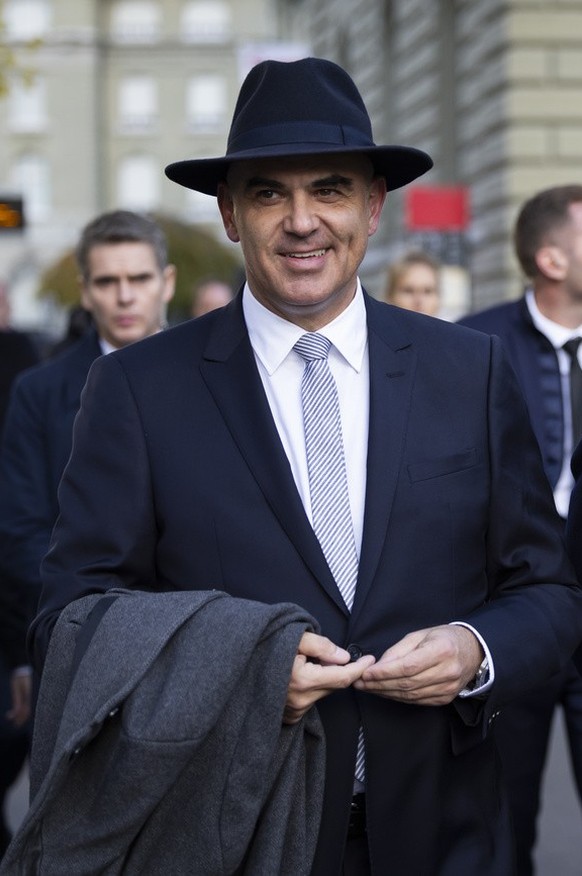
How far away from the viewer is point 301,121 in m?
2.92

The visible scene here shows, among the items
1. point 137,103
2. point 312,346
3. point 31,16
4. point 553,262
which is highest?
point 31,16

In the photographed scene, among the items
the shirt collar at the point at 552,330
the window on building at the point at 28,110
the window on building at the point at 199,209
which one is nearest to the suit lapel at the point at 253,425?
the shirt collar at the point at 552,330

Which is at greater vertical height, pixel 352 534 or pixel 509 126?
pixel 509 126

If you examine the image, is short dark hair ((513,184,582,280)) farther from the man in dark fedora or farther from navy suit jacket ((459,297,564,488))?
the man in dark fedora

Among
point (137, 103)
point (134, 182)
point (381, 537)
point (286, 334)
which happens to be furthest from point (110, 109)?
point (381, 537)

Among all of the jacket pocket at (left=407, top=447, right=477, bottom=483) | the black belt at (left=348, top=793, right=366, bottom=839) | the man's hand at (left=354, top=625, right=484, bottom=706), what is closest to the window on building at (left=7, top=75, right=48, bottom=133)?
the jacket pocket at (left=407, top=447, right=477, bottom=483)

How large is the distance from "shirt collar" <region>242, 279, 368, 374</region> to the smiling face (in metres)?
0.03

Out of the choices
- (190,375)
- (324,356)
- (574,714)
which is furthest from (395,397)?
(574,714)

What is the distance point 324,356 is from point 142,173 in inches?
2652

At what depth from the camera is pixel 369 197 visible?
122 inches

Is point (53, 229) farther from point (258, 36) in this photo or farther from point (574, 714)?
point (574, 714)

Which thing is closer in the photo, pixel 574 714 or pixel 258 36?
pixel 574 714

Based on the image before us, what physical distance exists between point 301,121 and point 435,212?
8.61 m

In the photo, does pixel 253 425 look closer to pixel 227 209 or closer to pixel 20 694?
pixel 227 209
